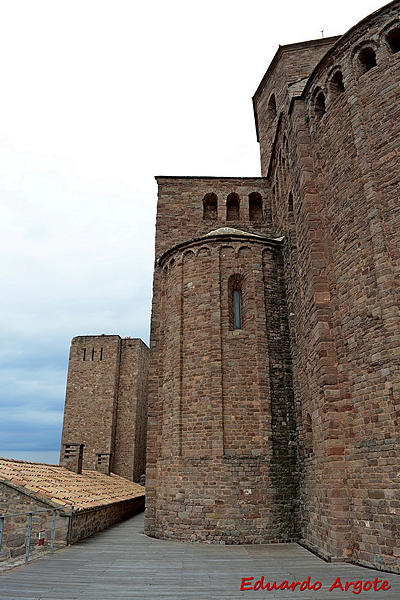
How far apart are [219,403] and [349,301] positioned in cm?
473

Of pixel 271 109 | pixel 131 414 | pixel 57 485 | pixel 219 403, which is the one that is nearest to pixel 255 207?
pixel 271 109

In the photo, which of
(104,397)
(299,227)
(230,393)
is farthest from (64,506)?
(104,397)

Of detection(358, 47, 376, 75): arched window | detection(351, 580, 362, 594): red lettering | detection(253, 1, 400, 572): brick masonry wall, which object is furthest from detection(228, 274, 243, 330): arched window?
detection(351, 580, 362, 594): red lettering

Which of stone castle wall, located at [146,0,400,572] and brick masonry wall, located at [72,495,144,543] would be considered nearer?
stone castle wall, located at [146,0,400,572]

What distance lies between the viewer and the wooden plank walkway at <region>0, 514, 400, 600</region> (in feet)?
20.3

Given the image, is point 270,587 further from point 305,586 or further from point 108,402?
point 108,402

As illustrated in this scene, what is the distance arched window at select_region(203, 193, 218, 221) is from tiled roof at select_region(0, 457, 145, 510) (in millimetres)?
10924

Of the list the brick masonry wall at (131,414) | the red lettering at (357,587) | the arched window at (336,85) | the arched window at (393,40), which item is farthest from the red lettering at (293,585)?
the brick masonry wall at (131,414)

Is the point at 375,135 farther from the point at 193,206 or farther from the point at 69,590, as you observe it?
the point at 69,590

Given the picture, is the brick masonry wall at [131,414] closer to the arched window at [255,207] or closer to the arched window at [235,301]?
the arched window at [255,207]

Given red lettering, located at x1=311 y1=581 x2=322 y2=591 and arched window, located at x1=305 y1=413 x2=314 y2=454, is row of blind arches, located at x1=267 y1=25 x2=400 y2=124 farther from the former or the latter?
red lettering, located at x1=311 y1=581 x2=322 y2=591

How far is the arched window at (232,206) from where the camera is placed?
57.9 ft

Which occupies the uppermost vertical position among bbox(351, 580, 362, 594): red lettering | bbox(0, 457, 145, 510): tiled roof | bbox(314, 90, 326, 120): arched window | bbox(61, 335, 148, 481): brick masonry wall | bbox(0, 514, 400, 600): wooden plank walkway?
bbox(314, 90, 326, 120): arched window

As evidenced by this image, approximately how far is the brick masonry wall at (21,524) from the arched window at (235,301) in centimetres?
693
